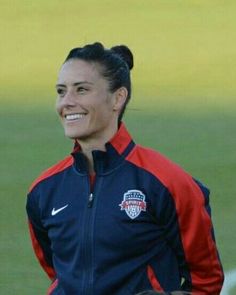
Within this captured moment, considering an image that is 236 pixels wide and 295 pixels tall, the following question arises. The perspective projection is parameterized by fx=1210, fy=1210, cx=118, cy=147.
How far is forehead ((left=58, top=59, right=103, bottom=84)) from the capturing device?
4.36 metres

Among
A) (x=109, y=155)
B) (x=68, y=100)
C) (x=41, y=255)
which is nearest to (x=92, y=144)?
(x=109, y=155)

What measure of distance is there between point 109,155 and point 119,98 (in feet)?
0.74

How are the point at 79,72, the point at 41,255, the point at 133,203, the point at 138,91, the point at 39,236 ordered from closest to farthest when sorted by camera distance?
the point at 133,203
the point at 79,72
the point at 39,236
the point at 41,255
the point at 138,91

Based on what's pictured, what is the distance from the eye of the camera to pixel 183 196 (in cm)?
429

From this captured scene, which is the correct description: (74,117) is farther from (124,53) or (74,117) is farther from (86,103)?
(124,53)

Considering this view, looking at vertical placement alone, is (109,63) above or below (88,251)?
above

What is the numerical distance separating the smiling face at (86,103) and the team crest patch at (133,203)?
236 millimetres

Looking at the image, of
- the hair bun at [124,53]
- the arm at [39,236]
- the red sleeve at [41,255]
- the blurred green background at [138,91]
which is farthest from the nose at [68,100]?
the blurred green background at [138,91]

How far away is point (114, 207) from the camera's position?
429 centimetres

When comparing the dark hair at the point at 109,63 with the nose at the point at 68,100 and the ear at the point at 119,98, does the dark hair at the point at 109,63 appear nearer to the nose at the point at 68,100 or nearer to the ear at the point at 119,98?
the ear at the point at 119,98

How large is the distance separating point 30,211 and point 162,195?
23.6 inches

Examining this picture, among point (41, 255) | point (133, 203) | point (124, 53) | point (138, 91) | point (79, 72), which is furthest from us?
point (138, 91)

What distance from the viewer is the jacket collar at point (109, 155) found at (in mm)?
4328

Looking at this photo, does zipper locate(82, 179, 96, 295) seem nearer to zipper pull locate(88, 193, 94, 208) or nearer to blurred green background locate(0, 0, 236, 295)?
zipper pull locate(88, 193, 94, 208)
